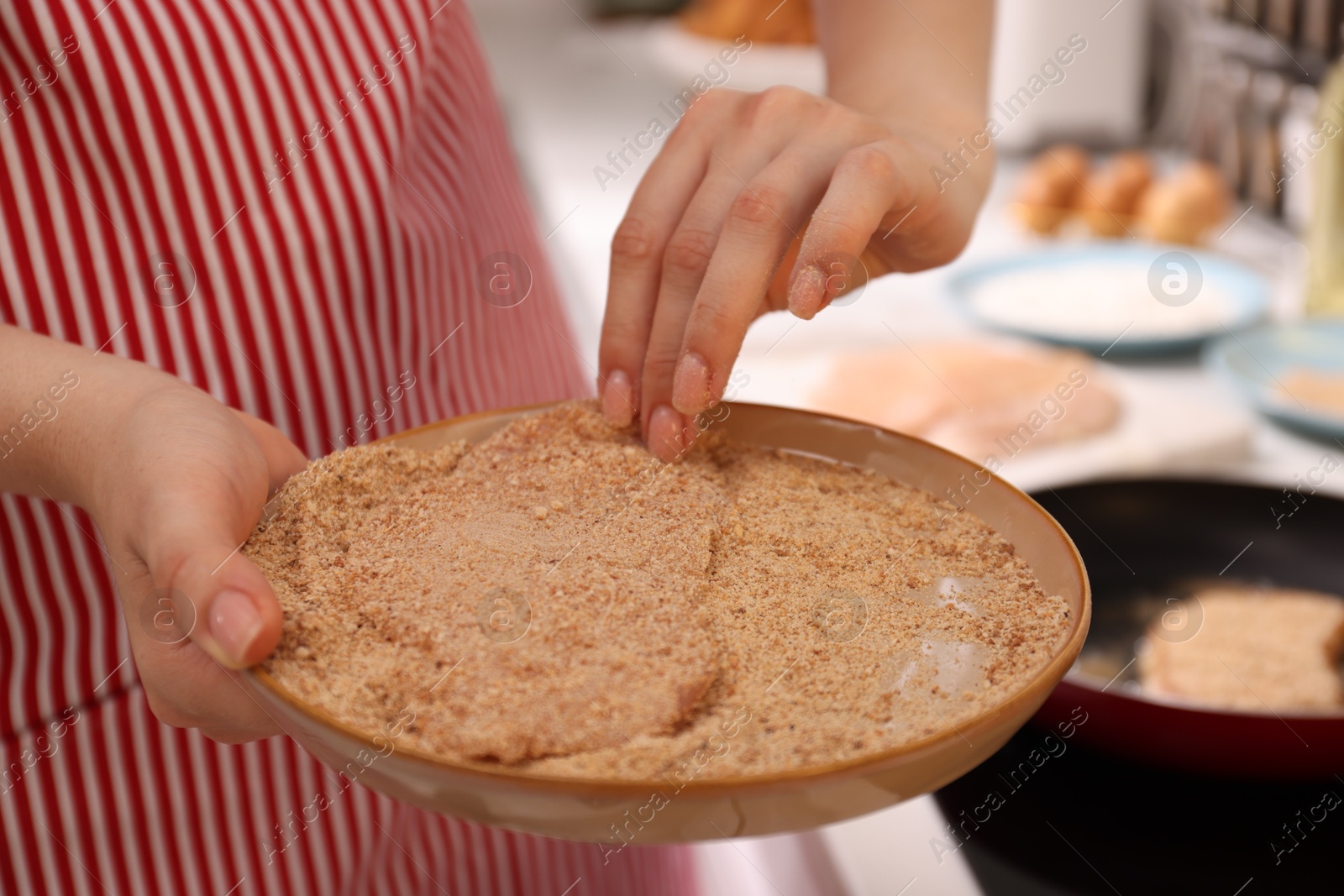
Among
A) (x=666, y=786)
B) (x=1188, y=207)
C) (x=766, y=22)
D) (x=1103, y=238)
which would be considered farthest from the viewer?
(x=766, y=22)

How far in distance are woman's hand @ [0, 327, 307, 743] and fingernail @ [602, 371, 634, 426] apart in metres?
0.19

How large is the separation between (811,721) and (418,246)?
593mm

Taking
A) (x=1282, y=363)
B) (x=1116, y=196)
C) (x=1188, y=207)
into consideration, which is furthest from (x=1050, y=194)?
(x=1282, y=363)

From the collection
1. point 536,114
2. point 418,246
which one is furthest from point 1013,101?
point 418,246

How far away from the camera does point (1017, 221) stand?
2072 millimetres

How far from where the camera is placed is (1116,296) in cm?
175

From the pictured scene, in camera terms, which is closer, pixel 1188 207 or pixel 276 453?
pixel 276 453

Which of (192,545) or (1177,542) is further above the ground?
(192,545)

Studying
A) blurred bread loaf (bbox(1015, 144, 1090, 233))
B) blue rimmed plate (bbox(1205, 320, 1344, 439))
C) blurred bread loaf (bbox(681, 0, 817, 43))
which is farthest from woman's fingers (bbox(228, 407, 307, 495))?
blurred bread loaf (bbox(681, 0, 817, 43))

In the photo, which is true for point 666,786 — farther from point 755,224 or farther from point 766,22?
point 766,22

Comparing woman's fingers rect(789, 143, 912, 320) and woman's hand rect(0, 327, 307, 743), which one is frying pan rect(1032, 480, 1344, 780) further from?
woman's hand rect(0, 327, 307, 743)

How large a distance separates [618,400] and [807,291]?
0.14 metres

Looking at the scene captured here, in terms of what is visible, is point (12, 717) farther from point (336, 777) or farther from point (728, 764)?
point (728, 764)

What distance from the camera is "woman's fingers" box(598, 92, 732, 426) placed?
70 cm
